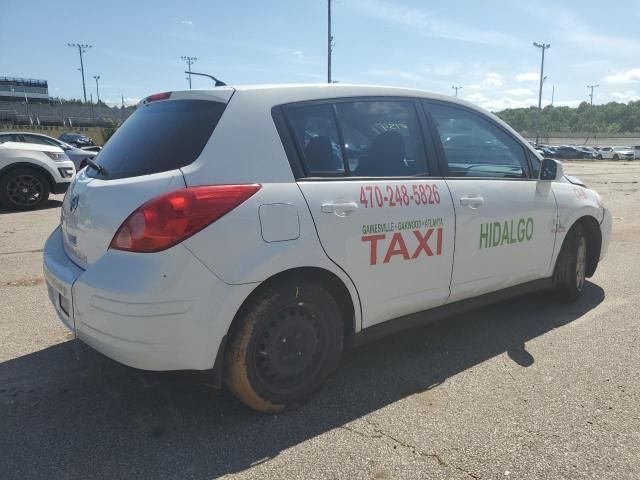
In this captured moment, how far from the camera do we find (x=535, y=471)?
2.43m

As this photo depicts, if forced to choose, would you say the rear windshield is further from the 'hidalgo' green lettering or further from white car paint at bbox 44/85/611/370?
the 'hidalgo' green lettering

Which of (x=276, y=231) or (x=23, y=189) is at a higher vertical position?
(x=276, y=231)

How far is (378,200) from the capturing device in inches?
119

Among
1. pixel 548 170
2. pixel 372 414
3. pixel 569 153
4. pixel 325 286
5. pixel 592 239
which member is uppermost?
pixel 548 170

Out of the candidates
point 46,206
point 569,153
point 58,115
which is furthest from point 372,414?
point 58,115

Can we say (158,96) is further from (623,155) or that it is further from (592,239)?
(623,155)

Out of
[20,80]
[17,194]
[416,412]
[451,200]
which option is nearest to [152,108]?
[451,200]

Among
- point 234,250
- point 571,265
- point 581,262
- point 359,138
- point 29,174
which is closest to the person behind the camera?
point 234,250

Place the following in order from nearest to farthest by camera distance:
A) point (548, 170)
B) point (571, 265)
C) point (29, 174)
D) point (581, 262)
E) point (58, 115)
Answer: point (548, 170) < point (571, 265) < point (581, 262) < point (29, 174) < point (58, 115)

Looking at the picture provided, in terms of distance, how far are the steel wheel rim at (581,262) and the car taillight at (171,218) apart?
3346mm

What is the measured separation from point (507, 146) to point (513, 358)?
1.55 m

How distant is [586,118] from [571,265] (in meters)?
145

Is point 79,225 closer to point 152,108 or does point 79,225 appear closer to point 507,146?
point 152,108

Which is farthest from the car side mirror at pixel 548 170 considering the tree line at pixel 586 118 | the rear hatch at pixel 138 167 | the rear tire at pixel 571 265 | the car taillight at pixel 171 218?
the tree line at pixel 586 118
